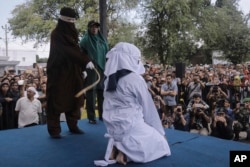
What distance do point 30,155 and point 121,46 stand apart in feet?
4.93

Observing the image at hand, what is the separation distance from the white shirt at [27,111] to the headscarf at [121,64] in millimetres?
2935

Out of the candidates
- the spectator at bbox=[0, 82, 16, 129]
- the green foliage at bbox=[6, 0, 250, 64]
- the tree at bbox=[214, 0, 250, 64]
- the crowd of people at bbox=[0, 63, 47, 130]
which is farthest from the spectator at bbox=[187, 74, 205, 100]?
the tree at bbox=[214, 0, 250, 64]

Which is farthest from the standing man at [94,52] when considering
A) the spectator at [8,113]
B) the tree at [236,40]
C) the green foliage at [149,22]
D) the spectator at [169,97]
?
the tree at [236,40]

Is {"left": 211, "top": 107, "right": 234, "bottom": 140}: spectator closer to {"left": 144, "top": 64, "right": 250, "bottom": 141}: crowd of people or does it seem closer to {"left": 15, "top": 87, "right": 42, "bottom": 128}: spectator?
{"left": 144, "top": 64, "right": 250, "bottom": 141}: crowd of people

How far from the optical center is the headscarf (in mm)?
3225

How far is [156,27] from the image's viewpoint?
1741 cm

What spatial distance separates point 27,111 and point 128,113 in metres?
3.03

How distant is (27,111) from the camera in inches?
226

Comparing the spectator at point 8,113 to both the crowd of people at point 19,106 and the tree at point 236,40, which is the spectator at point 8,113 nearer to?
the crowd of people at point 19,106

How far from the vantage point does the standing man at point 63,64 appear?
3.86m

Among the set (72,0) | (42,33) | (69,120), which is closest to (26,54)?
(42,33)

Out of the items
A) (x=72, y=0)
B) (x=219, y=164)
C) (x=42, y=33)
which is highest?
(x=72, y=0)

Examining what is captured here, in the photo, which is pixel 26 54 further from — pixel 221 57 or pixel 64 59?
pixel 64 59

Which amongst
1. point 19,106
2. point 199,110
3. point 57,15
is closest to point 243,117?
point 199,110
